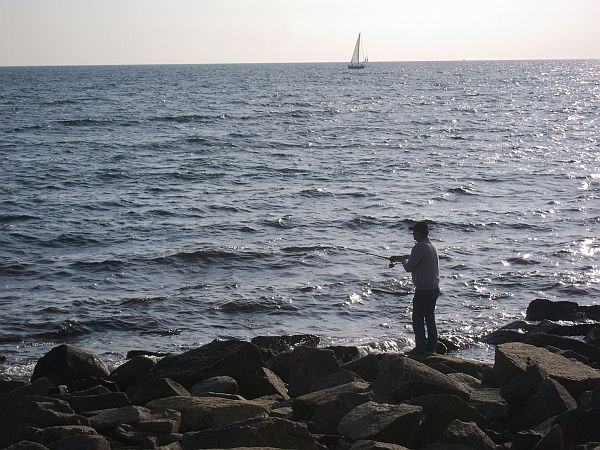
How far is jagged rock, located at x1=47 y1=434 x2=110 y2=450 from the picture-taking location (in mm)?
7520

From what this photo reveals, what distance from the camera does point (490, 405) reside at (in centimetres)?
891

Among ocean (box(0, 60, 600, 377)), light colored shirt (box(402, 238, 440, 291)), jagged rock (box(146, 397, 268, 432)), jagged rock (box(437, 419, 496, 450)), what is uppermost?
light colored shirt (box(402, 238, 440, 291))

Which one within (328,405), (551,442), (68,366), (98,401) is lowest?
(68,366)

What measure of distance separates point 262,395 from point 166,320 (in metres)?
5.59

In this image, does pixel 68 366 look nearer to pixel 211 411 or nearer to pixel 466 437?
pixel 211 411

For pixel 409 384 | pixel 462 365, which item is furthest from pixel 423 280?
pixel 409 384

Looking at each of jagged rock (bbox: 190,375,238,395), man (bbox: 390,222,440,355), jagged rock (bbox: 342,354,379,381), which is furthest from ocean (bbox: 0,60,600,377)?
jagged rock (bbox: 190,375,238,395)

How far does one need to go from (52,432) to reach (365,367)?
382 cm

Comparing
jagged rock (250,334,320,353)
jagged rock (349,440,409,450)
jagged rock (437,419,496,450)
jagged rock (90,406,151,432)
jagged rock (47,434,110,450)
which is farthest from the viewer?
jagged rock (250,334,320,353)

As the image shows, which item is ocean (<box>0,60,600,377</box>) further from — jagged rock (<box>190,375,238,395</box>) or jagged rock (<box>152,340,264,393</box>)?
jagged rock (<box>190,375,238,395</box>)

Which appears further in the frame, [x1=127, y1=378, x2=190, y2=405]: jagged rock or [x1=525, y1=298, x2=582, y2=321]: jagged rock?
[x1=525, y1=298, x2=582, y2=321]: jagged rock

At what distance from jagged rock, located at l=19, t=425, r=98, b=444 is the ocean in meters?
4.65

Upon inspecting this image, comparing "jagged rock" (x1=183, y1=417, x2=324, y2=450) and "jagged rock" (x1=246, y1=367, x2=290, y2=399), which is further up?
"jagged rock" (x1=183, y1=417, x2=324, y2=450)

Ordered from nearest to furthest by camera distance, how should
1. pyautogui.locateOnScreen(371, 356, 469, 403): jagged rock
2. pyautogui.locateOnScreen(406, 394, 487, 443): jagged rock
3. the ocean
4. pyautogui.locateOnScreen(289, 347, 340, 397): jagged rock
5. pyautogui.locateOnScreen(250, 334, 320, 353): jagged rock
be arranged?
pyautogui.locateOnScreen(406, 394, 487, 443): jagged rock
pyautogui.locateOnScreen(371, 356, 469, 403): jagged rock
pyautogui.locateOnScreen(289, 347, 340, 397): jagged rock
pyautogui.locateOnScreen(250, 334, 320, 353): jagged rock
the ocean
